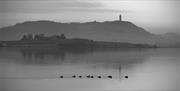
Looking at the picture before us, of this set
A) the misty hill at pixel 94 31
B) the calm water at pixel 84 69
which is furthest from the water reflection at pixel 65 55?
the misty hill at pixel 94 31

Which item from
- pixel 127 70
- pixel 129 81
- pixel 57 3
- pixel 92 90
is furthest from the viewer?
pixel 127 70

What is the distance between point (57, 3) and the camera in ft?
12.6

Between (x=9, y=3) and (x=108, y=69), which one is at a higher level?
(x=9, y=3)

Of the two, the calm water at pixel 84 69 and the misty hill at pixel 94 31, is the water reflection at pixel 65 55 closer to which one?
the calm water at pixel 84 69

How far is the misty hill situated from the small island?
2.0 inches

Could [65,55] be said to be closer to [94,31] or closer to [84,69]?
[84,69]

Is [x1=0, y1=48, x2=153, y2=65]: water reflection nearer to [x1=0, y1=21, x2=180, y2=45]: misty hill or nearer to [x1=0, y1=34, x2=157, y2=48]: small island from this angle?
[x1=0, y1=34, x2=157, y2=48]: small island

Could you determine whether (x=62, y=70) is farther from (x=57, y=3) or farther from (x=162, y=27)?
(x=162, y=27)

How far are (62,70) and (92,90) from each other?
797mm

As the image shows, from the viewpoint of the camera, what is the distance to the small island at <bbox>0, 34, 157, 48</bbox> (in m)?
3.89

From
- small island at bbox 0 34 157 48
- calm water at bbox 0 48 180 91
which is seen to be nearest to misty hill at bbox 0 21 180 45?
small island at bbox 0 34 157 48

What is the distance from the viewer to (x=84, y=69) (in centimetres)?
399

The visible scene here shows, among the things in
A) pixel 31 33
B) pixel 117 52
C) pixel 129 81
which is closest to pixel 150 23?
pixel 117 52

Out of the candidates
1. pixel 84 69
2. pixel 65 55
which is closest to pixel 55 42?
pixel 65 55
